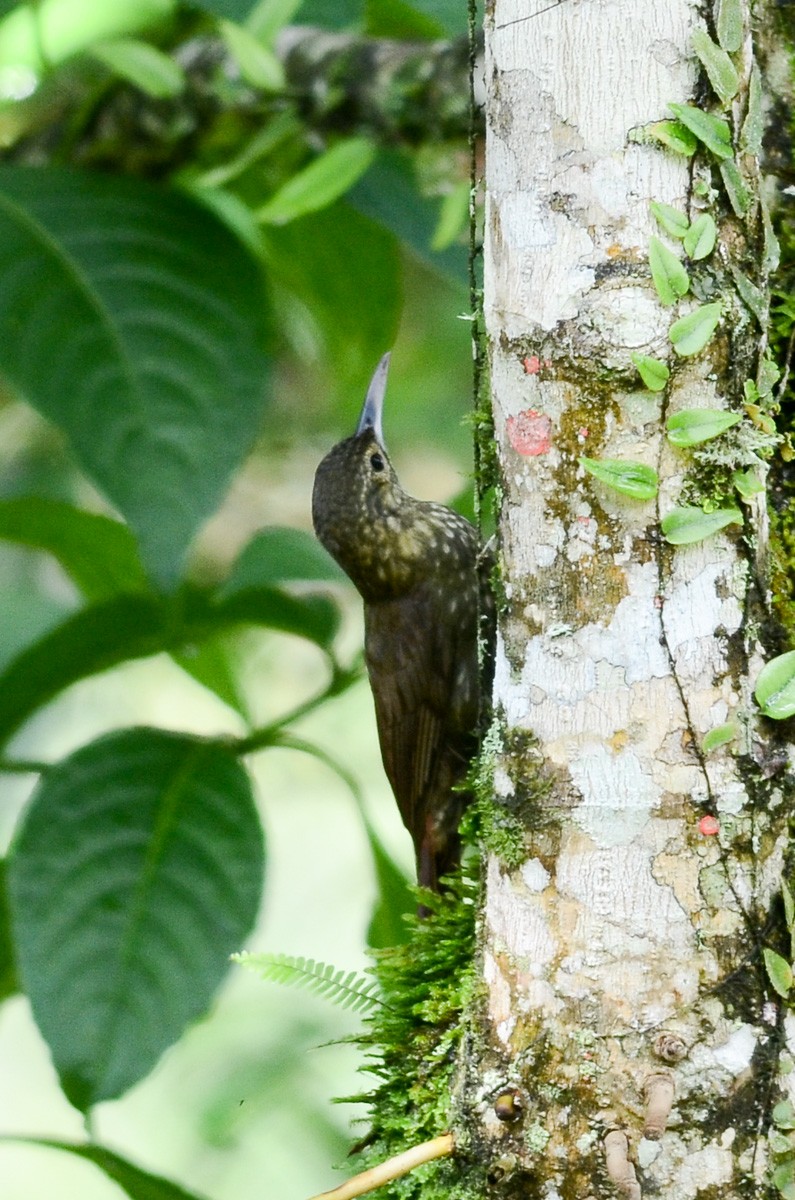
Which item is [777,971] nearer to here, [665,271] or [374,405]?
[665,271]

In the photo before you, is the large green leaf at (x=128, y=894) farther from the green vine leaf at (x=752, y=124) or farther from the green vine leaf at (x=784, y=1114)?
the green vine leaf at (x=752, y=124)

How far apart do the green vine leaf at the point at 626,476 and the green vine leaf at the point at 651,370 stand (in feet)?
0.26

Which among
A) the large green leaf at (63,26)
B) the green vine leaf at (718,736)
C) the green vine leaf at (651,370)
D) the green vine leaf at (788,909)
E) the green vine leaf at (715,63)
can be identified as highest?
the large green leaf at (63,26)

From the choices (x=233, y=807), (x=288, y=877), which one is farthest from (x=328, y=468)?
(x=288, y=877)

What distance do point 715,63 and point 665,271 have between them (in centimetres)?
20

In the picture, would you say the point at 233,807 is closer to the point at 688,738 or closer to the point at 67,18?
the point at 688,738

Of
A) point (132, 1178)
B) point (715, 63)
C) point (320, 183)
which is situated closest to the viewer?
point (715, 63)

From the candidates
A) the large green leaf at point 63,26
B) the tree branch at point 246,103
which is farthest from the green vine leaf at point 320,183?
the large green leaf at point 63,26

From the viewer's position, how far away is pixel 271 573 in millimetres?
2432

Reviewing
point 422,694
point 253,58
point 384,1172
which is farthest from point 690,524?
point 253,58

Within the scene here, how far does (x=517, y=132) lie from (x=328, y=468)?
49.8 inches

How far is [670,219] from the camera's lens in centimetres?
132

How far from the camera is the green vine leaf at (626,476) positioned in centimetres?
133

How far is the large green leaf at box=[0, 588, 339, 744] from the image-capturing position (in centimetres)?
235
